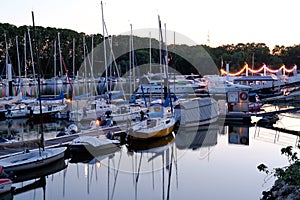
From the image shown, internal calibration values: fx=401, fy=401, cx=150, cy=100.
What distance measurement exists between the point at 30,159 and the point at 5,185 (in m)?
2.65

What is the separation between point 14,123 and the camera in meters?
29.2

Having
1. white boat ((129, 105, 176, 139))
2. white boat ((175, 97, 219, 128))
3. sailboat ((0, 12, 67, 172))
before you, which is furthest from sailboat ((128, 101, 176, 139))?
sailboat ((0, 12, 67, 172))

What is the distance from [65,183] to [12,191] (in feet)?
7.20

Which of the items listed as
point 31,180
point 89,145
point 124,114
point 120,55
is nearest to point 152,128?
point 89,145

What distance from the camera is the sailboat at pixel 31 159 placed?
48.6ft

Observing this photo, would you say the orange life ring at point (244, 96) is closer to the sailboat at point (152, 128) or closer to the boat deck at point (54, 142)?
Answer: the sailboat at point (152, 128)

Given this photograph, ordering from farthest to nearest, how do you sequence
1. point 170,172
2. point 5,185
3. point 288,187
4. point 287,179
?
point 170,172
point 5,185
point 288,187
point 287,179

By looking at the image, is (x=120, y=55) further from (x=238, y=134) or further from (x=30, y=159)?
(x=30, y=159)

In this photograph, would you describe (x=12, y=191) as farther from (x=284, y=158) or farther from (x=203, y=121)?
(x=203, y=121)

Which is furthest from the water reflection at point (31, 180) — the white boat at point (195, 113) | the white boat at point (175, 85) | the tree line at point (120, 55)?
the tree line at point (120, 55)

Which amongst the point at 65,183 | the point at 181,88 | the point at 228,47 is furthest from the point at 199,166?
the point at 228,47

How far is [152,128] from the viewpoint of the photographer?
21.8 meters

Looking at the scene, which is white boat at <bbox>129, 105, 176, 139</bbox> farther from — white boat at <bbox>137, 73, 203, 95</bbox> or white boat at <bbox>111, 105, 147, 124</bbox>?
white boat at <bbox>137, 73, 203, 95</bbox>

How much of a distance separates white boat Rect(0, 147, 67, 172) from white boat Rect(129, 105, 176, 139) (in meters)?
5.43
